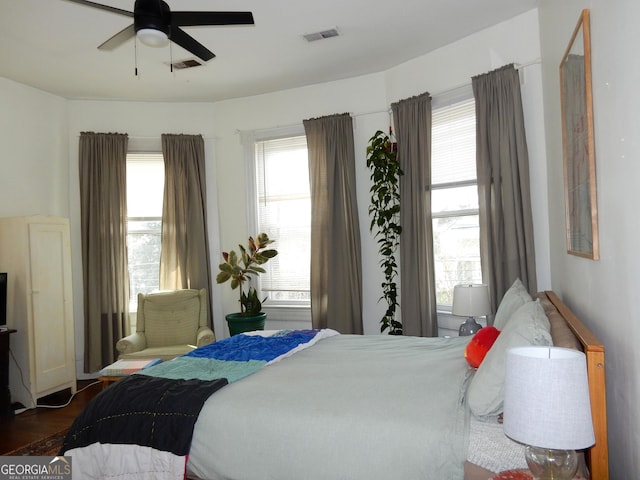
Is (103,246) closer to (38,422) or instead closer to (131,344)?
(131,344)

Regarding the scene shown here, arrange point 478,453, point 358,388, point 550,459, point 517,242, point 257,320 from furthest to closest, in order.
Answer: point 257,320 → point 517,242 → point 358,388 → point 478,453 → point 550,459

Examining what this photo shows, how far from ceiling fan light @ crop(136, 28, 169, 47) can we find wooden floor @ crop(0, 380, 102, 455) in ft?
9.35

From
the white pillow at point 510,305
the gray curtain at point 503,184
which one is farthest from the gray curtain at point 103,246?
the white pillow at point 510,305

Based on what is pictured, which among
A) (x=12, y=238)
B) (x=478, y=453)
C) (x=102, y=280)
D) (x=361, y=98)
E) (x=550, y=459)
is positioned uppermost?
(x=361, y=98)

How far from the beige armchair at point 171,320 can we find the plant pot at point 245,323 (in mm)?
232

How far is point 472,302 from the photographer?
3377 millimetres

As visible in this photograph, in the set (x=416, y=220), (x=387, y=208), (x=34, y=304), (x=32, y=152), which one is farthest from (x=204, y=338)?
(x=32, y=152)

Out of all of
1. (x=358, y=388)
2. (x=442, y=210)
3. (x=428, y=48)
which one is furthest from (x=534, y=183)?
(x=358, y=388)

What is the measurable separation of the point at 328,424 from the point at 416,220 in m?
2.67

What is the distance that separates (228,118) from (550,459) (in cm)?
491

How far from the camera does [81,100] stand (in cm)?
539

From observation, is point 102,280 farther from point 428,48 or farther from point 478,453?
Result: point 478,453

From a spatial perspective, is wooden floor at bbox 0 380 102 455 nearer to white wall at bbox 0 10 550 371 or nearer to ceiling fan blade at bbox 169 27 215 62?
white wall at bbox 0 10 550 371

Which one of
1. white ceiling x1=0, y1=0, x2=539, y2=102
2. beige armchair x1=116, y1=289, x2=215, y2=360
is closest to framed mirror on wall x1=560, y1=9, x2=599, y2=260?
white ceiling x1=0, y1=0, x2=539, y2=102
